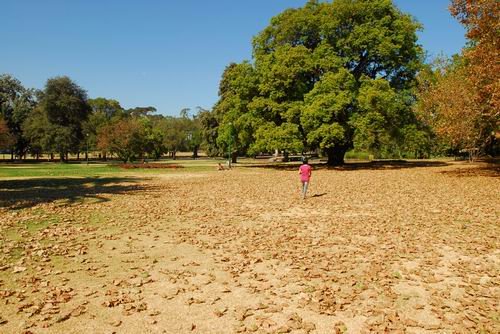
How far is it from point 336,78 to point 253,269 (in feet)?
92.0

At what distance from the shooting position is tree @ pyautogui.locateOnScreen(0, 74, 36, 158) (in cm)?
7356

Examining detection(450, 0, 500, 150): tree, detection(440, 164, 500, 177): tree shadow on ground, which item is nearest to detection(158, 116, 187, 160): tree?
detection(440, 164, 500, 177): tree shadow on ground

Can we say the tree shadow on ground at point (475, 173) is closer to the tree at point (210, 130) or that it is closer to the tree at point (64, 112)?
A: the tree at point (210, 130)

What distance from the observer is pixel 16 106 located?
248 feet

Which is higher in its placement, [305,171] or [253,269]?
[305,171]

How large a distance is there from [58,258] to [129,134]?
148ft

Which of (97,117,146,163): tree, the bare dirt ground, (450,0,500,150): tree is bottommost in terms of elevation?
the bare dirt ground

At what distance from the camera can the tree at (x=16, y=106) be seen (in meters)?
73.6

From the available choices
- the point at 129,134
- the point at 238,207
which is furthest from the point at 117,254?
the point at 129,134

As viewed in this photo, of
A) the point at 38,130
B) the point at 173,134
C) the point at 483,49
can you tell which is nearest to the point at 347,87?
the point at 483,49

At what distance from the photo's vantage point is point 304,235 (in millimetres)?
9406

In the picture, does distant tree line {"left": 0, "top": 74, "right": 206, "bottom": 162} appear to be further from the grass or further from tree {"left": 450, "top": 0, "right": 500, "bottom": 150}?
tree {"left": 450, "top": 0, "right": 500, "bottom": 150}

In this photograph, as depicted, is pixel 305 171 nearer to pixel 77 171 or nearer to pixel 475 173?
pixel 475 173

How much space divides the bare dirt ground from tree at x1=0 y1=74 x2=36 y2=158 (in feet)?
240
